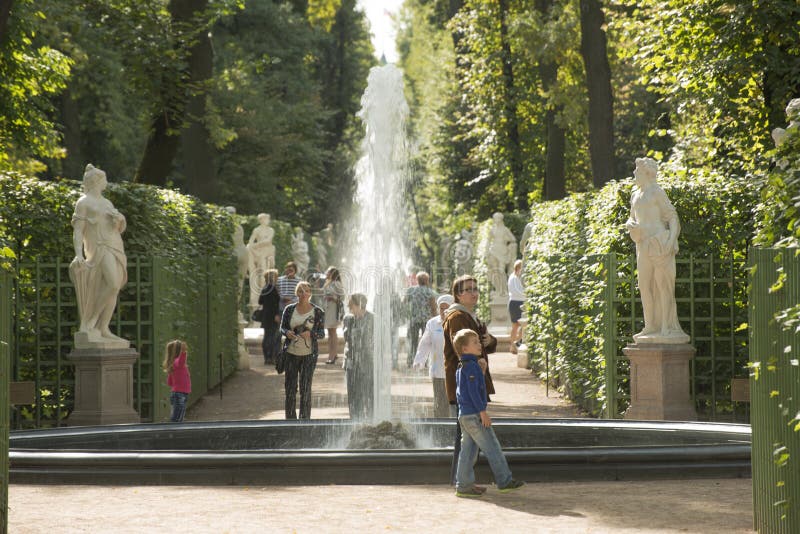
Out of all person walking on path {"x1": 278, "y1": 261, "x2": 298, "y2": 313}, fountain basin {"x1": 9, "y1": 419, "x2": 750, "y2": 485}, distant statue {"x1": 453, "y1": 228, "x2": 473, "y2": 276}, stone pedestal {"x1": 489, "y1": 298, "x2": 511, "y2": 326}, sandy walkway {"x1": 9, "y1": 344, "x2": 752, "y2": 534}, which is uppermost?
distant statue {"x1": 453, "y1": 228, "x2": 473, "y2": 276}

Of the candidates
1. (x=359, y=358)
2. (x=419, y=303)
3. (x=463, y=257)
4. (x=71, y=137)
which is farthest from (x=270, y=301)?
(x=463, y=257)

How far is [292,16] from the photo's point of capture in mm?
46250

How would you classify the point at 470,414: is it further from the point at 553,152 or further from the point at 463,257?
the point at 463,257

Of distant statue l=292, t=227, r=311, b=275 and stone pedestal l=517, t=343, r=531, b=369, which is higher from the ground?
distant statue l=292, t=227, r=311, b=275

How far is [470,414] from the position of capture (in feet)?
29.0

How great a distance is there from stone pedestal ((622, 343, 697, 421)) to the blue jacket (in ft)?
16.7

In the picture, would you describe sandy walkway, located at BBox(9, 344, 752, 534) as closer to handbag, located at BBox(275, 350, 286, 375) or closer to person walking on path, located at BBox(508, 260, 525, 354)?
handbag, located at BBox(275, 350, 286, 375)

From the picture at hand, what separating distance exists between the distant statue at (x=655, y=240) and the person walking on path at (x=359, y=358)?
9.65ft

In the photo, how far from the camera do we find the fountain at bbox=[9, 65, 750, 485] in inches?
377

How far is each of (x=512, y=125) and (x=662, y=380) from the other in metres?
24.0

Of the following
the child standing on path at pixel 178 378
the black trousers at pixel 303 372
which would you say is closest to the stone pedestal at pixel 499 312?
the black trousers at pixel 303 372

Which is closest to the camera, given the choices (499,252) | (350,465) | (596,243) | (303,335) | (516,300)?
(350,465)

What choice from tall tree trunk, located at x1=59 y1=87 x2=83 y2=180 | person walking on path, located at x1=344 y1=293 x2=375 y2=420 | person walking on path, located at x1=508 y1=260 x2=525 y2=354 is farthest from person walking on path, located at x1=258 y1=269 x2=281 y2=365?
tall tree trunk, located at x1=59 y1=87 x2=83 y2=180

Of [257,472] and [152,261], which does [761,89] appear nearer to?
[152,261]
